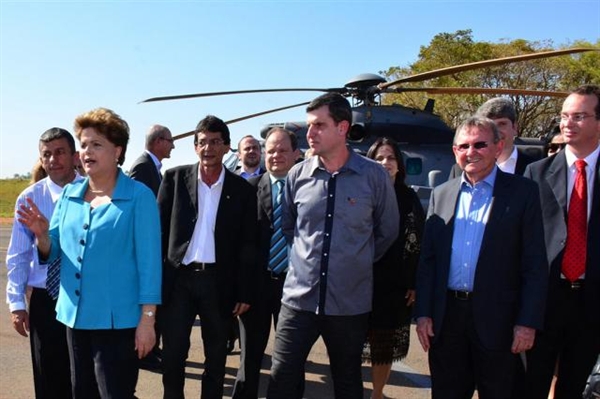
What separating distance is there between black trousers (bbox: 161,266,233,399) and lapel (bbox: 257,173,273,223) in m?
0.65

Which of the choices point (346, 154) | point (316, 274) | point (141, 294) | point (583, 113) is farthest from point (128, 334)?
point (583, 113)

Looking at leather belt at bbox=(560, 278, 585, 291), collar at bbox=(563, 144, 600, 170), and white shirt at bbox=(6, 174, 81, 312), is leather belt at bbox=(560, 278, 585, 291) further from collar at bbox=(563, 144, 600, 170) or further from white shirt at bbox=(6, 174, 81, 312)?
white shirt at bbox=(6, 174, 81, 312)

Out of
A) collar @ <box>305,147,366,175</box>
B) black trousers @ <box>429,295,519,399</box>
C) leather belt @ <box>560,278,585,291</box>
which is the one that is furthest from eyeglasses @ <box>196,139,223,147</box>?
leather belt @ <box>560,278,585,291</box>

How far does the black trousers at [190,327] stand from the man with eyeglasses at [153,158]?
1.80 m

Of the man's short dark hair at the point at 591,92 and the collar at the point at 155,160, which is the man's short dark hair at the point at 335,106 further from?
the collar at the point at 155,160

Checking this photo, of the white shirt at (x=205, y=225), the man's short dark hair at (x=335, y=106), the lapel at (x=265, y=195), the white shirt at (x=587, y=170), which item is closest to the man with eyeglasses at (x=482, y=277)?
the white shirt at (x=587, y=170)

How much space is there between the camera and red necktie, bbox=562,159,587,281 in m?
3.17

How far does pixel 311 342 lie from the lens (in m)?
3.31

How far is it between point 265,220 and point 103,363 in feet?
5.31

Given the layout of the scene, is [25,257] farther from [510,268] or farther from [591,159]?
[591,159]

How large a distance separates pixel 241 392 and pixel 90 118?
221 centimetres

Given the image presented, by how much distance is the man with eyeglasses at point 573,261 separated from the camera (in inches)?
124

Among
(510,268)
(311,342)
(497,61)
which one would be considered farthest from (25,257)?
(497,61)

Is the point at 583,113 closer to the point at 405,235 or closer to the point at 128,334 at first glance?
the point at 405,235
